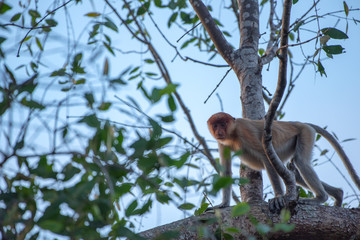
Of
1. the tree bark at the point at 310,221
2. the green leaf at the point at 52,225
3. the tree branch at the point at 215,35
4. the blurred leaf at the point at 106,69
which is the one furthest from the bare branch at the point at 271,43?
the green leaf at the point at 52,225

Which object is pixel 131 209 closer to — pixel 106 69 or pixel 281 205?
pixel 106 69

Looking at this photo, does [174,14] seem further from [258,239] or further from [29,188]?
[29,188]

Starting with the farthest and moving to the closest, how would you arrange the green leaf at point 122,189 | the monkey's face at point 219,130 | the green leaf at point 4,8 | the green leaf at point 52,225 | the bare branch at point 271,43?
the monkey's face at point 219,130, the bare branch at point 271,43, the green leaf at point 4,8, the green leaf at point 122,189, the green leaf at point 52,225

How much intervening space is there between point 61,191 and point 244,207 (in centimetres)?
88

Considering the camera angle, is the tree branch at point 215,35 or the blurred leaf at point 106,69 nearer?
the blurred leaf at point 106,69

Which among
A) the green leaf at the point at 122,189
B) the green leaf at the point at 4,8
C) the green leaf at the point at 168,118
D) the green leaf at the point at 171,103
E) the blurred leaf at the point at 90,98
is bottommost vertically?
the green leaf at the point at 122,189

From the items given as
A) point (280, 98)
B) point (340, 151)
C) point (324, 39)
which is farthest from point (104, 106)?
point (340, 151)

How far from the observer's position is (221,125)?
5938mm

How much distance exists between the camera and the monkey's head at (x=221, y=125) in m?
5.86

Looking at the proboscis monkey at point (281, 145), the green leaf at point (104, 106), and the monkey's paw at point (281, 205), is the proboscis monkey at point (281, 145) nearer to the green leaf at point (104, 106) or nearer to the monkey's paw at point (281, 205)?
the monkey's paw at point (281, 205)

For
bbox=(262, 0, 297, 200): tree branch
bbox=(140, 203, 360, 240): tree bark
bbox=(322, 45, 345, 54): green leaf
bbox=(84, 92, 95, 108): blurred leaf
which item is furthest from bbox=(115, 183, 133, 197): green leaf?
bbox=(322, 45, 345, 54): green leaf

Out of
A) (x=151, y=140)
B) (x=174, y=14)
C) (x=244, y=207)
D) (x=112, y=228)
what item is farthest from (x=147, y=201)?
(x=174, y=14)

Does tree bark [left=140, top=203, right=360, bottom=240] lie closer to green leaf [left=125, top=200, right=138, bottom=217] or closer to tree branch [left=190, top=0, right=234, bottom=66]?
green leaf [left=125, top=200, right=138, bottom=217]

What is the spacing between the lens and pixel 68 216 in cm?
182
